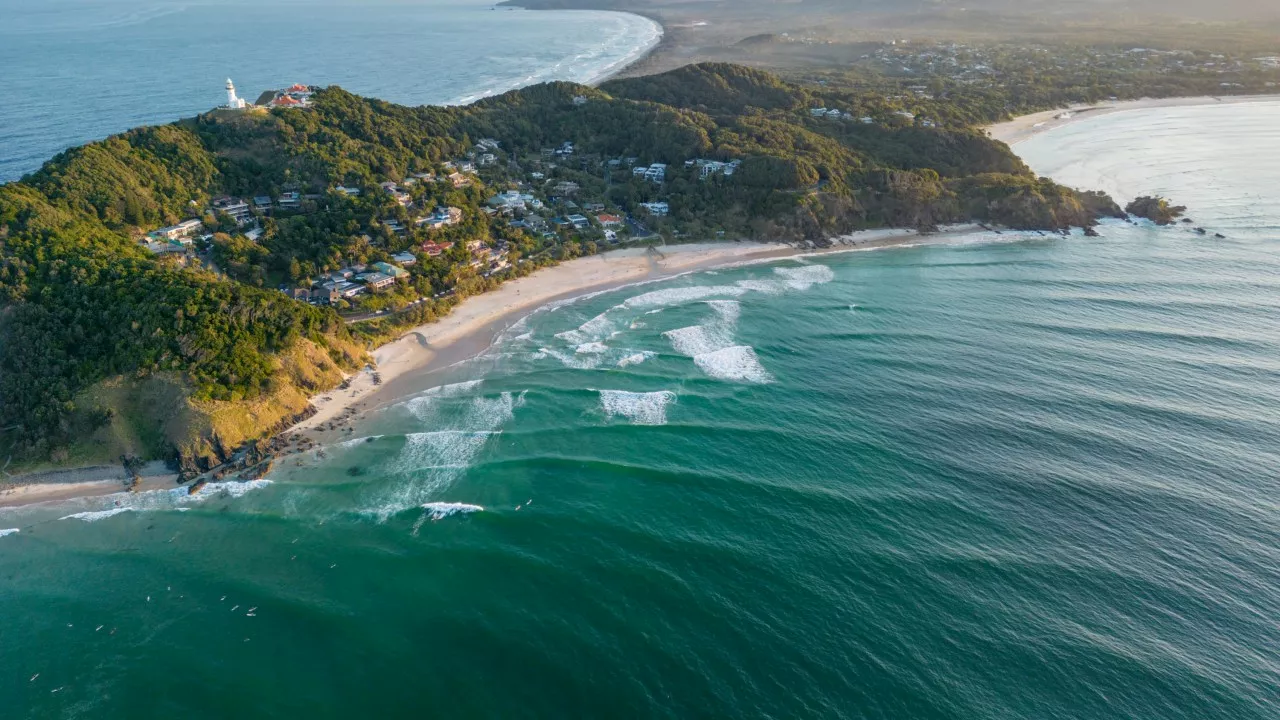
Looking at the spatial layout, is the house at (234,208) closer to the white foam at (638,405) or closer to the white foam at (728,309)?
the white foam at (638,405)

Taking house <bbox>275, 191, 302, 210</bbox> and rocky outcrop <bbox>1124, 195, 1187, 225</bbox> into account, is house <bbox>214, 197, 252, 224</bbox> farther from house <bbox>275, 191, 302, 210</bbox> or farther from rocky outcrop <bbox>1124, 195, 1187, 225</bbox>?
rocky outcrop <bbox>1124, 195, 1187, 225</bbox>

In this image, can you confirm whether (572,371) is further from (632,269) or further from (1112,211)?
(1112,211)

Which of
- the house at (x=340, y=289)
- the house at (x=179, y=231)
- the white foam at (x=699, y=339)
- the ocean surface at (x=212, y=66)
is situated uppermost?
the ocean surface at (x=212, y=66)

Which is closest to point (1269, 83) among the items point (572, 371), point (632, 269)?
point (632, 269)

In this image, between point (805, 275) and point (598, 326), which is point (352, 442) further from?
point (805, 275)

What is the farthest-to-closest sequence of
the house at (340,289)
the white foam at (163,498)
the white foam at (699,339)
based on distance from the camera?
the house at (340,289)
the white foam at (699,339)
the white foam at (163,498)

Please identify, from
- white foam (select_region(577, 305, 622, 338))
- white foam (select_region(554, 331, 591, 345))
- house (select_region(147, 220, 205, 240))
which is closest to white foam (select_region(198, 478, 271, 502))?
white foam (select_region(554, 331, 591, 345))

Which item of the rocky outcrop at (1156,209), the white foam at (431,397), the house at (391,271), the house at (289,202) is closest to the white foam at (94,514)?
the white foam at (431,397)
